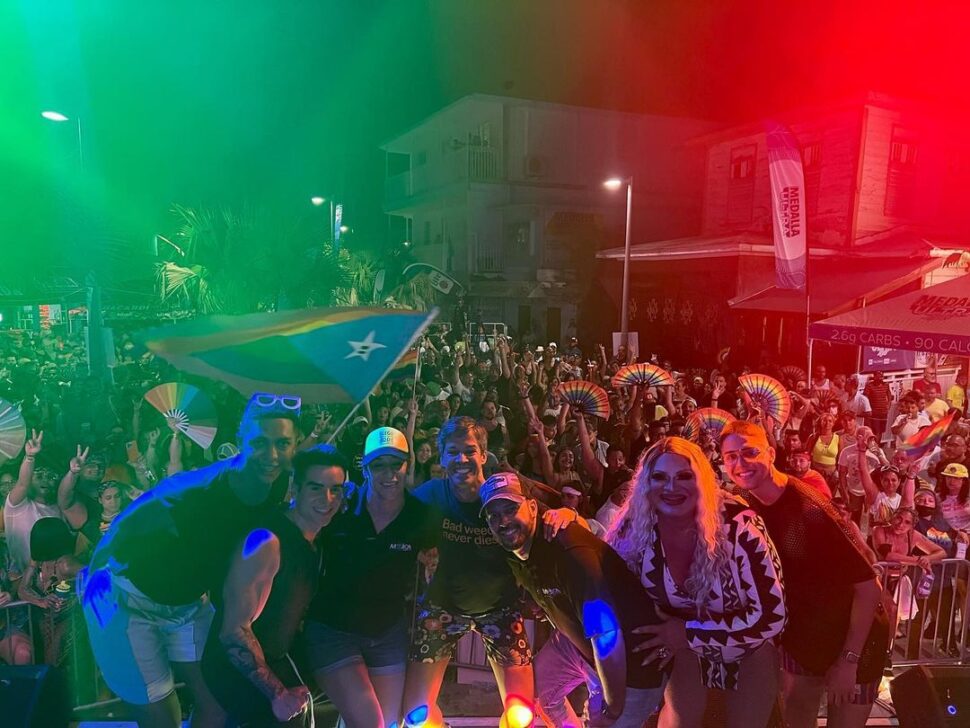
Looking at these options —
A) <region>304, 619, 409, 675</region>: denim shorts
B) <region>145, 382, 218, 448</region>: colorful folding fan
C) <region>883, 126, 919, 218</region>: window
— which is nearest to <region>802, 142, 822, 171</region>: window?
<region>883, 126, 919, 218</region>: window

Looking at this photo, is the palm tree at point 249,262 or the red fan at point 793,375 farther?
the palm tree at point 249,262

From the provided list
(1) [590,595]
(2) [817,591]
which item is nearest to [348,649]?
(1) [590,595]

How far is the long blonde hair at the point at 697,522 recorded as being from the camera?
9.86ft

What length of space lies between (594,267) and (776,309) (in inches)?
365

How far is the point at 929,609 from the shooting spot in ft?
17.5

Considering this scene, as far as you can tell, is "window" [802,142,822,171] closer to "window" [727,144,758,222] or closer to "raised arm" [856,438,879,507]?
"window" [727,144,758,222]

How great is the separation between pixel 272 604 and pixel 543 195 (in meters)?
23.1

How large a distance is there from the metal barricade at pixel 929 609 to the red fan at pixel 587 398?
260 cm

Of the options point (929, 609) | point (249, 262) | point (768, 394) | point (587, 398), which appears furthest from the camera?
point (249, 262)

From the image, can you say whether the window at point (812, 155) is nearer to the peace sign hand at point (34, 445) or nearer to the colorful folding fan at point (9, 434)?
the peace sign hand at point (34, 445)

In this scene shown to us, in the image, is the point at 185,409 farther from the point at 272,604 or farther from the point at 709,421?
the point at 709,421

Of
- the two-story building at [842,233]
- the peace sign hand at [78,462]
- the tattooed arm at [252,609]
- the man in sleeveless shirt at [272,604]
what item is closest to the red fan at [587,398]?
the man in sleeveless shirt at [272,604]

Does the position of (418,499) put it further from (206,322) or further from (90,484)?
(90,484)

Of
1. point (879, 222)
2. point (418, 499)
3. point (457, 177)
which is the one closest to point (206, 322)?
point (418, 499)
